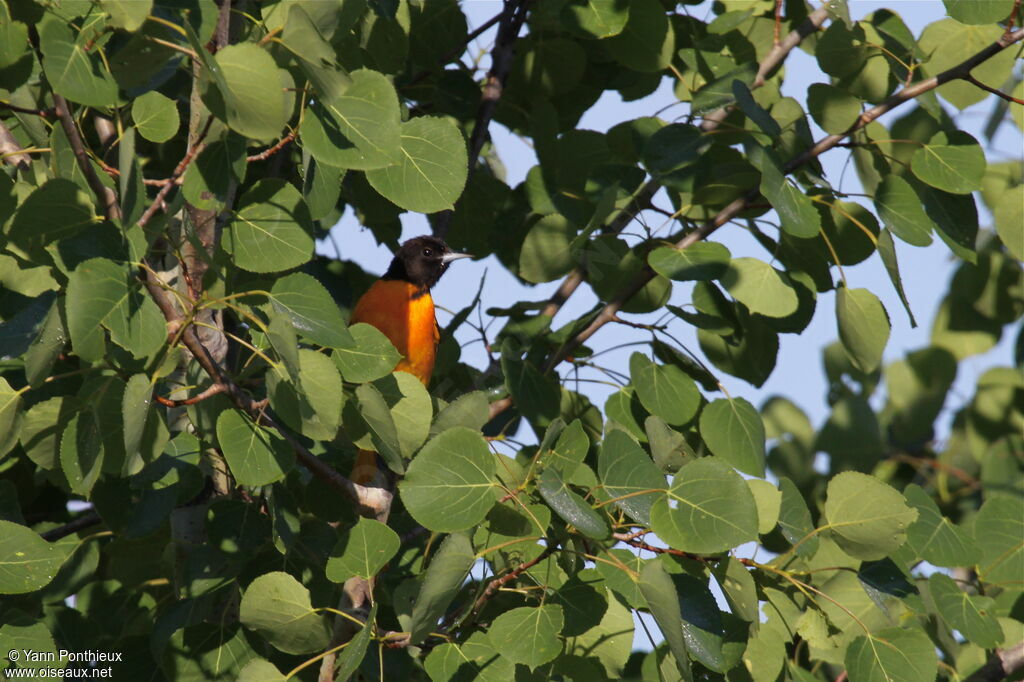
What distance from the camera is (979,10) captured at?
3.10m

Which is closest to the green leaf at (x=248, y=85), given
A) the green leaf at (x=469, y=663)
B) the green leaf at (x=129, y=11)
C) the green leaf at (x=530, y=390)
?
the green leaf at (x=129, y=11)

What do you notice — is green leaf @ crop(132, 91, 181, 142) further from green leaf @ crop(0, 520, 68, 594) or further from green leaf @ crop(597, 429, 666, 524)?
green leaf @ crop(597, 429, 666, 524)

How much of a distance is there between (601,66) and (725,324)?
4.70 ft

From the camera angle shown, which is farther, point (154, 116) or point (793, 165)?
point (793, 165)

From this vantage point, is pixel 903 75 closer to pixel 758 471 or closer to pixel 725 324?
pixel 725 324

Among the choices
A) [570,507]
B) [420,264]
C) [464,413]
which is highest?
[570,507]

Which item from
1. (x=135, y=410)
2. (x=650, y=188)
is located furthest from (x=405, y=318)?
(x=135, y=410)

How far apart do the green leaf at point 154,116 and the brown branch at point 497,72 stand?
1.47m

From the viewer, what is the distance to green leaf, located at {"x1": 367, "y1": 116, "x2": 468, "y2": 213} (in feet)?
8.44

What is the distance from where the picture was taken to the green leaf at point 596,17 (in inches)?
142

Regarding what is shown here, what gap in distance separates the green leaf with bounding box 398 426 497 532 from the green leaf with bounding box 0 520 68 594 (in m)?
0.80

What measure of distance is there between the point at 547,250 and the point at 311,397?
62.5 inches

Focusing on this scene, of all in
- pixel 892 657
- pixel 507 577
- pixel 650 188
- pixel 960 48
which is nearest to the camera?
pixel 507 577

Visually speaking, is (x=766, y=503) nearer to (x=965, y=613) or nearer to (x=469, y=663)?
(x=965, y=613)
